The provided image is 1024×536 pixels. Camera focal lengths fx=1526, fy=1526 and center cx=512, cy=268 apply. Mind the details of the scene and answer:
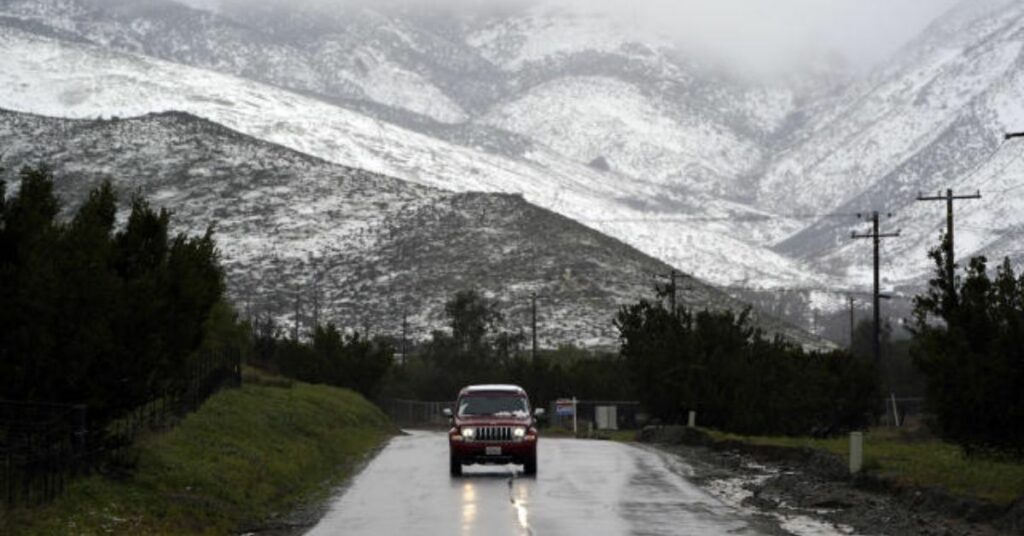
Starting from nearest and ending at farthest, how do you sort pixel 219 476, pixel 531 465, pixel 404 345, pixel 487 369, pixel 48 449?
pixel 48 449 → pixel 219 476 → pixel 531 465 → pixel 487 369 → pixel 404 345

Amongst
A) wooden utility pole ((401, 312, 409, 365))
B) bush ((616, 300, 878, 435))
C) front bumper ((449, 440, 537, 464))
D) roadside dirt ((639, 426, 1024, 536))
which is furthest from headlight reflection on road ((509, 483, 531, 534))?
wooden utility pole ((401, 312, 409, 365))

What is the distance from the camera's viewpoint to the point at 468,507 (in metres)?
25.7

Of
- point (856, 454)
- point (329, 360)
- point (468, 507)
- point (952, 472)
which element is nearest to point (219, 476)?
point (468, 507)

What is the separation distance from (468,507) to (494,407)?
32.1 feet

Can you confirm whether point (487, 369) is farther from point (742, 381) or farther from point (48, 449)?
point (48, 449)

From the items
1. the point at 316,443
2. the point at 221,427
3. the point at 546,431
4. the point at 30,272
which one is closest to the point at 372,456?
the point at 316,443

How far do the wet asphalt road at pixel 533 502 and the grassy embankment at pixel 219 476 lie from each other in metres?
1.37

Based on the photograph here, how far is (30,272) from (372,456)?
21.8 m

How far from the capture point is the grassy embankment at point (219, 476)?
21.4 m

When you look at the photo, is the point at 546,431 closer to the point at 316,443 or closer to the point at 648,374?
the point at 648,374

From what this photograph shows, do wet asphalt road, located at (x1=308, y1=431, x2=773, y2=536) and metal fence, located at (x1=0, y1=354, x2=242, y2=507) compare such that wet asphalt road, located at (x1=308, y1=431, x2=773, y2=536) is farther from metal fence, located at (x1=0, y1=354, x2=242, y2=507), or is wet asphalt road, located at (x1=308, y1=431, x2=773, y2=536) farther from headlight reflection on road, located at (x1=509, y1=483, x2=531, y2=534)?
metal fence, located at (x1=0, y1=354, x2=242, y2=507)

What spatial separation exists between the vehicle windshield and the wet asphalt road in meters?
1.42

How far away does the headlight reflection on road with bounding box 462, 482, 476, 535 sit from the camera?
22334 millimetres

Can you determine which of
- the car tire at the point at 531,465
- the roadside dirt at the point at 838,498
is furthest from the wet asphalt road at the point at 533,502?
the roadside dirt at the point at 838,498
